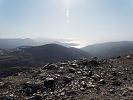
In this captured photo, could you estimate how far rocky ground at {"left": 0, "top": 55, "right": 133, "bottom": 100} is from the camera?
60.6 ft

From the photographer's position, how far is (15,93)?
19812mm

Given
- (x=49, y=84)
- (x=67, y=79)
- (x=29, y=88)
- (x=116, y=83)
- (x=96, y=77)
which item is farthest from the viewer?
(x=96, y=77)

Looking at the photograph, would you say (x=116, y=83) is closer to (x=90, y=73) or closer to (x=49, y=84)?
(x=90, y=73)

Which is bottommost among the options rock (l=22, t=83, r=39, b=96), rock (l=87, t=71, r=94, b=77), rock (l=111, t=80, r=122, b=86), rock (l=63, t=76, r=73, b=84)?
rock (l=22, t=83, r=39, b=96)

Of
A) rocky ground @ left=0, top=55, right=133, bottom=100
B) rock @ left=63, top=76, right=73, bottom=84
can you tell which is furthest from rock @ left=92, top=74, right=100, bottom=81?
rock @ left=63, top=76, right=73, bottom=84

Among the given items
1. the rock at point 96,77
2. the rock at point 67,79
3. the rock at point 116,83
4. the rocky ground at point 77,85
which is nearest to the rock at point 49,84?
the rocky ground at point 77,85

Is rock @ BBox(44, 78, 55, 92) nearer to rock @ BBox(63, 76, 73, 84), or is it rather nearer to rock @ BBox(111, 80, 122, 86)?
rock @ BBox(63, 76, 73, 84)

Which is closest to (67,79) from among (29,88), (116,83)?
(29,88)

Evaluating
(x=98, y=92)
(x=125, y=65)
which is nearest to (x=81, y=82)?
(x=98, y=92)

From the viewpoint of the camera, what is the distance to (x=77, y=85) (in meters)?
20.3

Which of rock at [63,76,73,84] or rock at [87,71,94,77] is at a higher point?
rock at [87,71,94,77]

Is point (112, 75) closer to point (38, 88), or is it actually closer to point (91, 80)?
point (91, 80)

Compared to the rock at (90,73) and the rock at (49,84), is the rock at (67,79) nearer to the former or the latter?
the rock at (49,84)

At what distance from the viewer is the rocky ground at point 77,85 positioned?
727 inches
